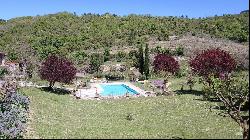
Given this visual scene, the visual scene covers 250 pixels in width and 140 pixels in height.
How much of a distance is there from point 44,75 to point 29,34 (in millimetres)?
76628

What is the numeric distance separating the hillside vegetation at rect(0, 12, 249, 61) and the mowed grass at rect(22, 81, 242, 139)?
187 feet

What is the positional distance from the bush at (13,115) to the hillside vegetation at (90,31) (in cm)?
6228

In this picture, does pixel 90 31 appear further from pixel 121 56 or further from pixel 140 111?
pixel 140 111

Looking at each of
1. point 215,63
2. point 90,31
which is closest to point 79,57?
point 90,31

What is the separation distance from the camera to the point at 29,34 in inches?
4783

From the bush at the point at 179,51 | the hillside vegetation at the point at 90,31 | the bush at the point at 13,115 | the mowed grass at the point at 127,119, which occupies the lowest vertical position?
the mowed grass at the point at 127,119

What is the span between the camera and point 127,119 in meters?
29.9

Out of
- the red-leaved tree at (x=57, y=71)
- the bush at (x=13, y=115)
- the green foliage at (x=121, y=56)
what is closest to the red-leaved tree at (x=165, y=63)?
the red-leaved tree at (x=57, y=71)

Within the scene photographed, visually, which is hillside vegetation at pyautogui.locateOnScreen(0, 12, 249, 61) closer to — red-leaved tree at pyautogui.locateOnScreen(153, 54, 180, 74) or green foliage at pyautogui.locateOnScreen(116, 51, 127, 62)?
green foliage at pyautogui.locateOnScreen(116, 51, 127, 62)

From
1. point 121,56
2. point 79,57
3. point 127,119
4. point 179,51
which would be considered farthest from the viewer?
point 79,57

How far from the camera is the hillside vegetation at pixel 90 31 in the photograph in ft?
350

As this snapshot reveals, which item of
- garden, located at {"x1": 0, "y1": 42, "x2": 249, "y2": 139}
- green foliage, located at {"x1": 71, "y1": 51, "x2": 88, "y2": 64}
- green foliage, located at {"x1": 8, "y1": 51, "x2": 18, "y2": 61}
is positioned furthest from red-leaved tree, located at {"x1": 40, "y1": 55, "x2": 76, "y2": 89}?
green foliage, located at {"x1": 8, "y1": 51, "x2": 18, "y2": 61}

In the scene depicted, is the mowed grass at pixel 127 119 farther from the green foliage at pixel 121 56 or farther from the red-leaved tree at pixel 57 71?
the green foliage at pixel 121 56

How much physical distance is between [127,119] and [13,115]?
290 inches
